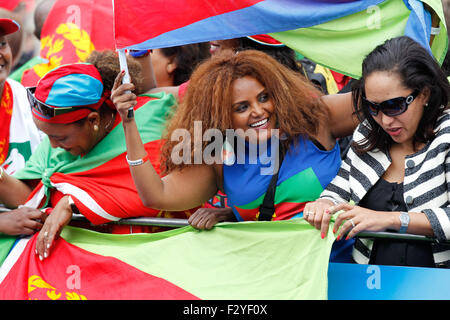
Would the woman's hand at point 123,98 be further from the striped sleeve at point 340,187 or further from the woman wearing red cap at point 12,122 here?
the woman wearing red cap at point 12,122

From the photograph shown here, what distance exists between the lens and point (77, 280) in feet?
11.5

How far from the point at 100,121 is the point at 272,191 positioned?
1.25 meters

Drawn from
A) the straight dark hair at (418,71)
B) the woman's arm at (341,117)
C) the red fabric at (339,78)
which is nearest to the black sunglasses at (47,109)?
the woman's arm at (341,117)

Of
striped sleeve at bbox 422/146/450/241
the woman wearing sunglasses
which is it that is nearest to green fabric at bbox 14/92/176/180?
the woman wearing sunglasses

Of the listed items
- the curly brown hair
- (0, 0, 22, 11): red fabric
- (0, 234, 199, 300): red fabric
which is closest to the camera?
(0, 234, 199, 300): red fabric

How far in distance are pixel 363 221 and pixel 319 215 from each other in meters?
0.22

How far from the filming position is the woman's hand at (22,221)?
3889mm

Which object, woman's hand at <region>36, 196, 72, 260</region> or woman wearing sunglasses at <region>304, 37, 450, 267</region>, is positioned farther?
woman's hand at <region>36, 196, 72, 260</region>

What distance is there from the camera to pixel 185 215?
4.04 meters

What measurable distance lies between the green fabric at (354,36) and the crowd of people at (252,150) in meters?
0.27

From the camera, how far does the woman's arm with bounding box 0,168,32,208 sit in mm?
4129

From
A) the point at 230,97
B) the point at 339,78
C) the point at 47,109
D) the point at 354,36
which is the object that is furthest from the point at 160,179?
the point at 339,78

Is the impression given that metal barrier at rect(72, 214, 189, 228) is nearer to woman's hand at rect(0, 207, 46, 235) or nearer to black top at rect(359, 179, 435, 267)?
woman's hand at rect(0, 207, 46, 235)

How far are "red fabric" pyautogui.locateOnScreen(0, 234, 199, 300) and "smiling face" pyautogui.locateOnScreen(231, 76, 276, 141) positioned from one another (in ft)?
3.05
